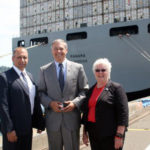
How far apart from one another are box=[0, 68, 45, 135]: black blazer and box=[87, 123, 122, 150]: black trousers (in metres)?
0.71

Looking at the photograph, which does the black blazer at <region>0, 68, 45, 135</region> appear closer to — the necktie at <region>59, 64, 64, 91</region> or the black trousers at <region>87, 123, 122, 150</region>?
the necktie at <region>59, 64, 64, 91</region>

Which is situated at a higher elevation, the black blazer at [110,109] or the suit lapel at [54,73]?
the suit lapel at [54,73]

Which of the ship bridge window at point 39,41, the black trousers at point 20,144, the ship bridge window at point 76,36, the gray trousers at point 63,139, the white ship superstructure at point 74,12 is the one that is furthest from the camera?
the white ship superstructure at point 74,12

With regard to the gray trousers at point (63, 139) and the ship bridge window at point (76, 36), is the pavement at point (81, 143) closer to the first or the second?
the gray trousers at point (63, 139)

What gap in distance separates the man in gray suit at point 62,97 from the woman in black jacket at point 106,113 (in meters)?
0.25

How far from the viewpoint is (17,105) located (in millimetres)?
2568

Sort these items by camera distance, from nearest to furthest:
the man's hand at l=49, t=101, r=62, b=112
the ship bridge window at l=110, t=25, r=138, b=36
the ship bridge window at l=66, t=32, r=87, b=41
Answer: the man's hand at l=49, t=101, r=62, b=112 → the ship bridge window at l=110, t=25, r=138, b=36 → the ship bridge window at l=66, t=32, r=87, b=41

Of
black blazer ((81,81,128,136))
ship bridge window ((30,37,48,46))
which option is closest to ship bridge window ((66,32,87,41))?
ship bridge window ((30,37,48,46))

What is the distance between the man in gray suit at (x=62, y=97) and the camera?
2.74 metres

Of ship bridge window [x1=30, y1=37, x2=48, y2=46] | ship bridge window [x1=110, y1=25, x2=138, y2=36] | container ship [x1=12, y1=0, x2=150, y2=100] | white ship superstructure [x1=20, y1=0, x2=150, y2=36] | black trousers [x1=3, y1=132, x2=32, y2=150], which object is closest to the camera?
black trousers [x1=3, y1=132, x2=32, y2=150]

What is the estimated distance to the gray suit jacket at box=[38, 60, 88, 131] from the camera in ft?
9.00

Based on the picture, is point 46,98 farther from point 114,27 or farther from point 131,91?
point 114,27

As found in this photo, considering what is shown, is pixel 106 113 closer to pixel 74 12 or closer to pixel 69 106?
pixel 69 106

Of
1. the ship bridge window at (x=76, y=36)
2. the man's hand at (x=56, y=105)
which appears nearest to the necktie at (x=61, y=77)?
the man's hand at (x=56, y=105)
